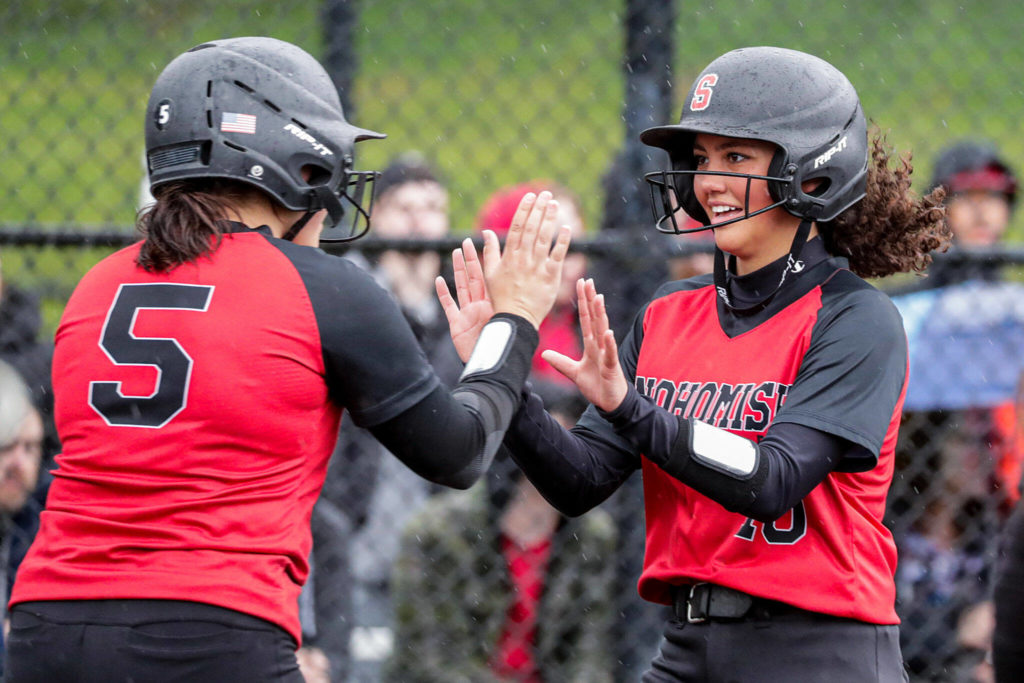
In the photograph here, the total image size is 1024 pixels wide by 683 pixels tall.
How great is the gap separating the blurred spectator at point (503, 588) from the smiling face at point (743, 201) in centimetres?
143

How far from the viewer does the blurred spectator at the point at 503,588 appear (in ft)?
12.6

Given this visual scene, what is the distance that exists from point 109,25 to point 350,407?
2.23m

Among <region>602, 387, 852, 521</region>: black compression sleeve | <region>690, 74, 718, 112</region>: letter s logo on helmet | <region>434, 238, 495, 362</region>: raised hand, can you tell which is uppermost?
<region>690, 74, 718, 112</region>: letter s logo on helmet

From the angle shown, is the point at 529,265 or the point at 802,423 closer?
the point at 802,423

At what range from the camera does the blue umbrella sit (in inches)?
157

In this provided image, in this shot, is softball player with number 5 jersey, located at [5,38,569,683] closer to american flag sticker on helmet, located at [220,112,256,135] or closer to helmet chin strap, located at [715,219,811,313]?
american flag sticker on helmet, located at [220,112,256,135]

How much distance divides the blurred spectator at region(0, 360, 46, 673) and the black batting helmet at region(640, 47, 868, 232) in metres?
2.24

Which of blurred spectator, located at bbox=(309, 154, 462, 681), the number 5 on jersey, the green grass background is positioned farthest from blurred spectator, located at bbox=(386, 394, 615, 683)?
the number 5 on jersey

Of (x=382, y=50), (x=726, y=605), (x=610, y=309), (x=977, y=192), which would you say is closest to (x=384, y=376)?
(x=726, y=605)

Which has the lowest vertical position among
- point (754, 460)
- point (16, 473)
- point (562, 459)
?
point (16, 473)

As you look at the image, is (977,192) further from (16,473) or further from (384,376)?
(16,473)

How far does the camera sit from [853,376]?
2.27 metres

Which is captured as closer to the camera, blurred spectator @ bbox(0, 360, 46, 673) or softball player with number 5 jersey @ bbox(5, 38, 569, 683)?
softball player with number 5 jersey @ bbox(5, 38, 569, 683)

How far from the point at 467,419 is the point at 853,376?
2.42ft
